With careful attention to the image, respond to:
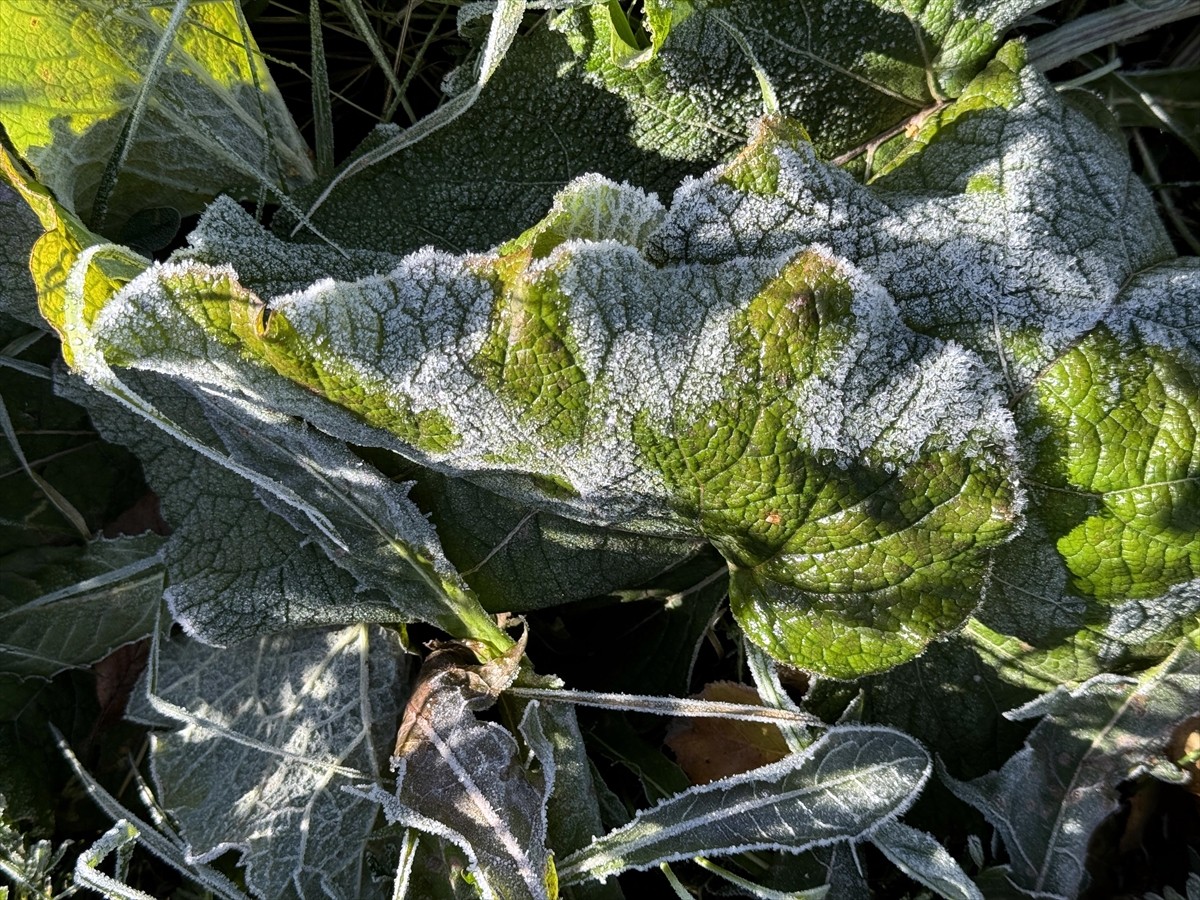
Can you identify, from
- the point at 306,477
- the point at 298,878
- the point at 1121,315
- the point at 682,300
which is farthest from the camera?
the point at 298,878

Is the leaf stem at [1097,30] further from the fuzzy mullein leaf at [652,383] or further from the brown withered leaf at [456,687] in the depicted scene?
the brown withered leaf at [456,687]

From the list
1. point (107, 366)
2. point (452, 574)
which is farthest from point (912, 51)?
point (107, 366)

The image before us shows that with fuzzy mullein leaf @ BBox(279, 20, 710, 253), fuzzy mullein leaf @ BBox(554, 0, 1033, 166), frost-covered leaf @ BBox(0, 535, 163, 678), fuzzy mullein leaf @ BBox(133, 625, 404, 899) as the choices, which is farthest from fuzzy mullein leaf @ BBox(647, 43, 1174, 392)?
frost-covered leaf @ BBox(0, 535, 163, 678)

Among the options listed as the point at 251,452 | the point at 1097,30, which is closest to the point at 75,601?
the point at 251,452

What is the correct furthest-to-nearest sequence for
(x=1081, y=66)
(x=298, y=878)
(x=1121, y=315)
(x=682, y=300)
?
1. (x=1081, y=66)
2. (x=298, y=878)
3. (x=1121, y=315)
4. (x=682, y=300)

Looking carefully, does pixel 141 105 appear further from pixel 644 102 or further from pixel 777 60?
pixel 777 60

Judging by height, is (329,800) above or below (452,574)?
below

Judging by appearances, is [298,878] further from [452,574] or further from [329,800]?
[452,574]

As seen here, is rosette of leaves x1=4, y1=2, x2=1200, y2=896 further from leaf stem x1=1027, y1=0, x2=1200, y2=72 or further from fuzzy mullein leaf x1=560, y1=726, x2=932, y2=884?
leaf stem x1=1027, y1=0, x2=1200, y2=72
